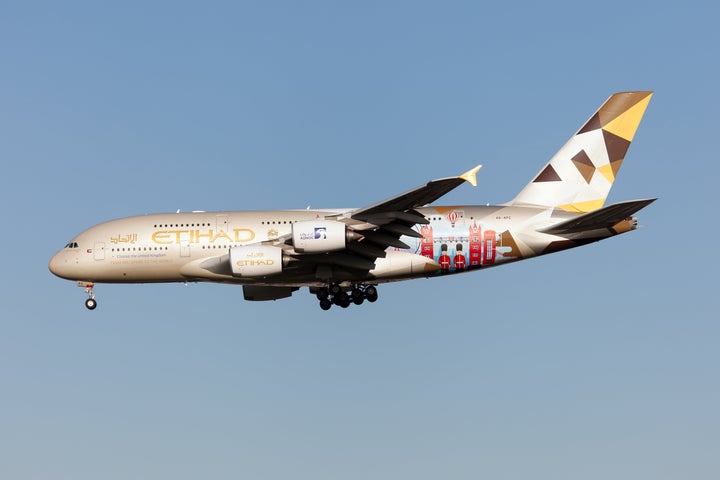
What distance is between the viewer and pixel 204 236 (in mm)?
45000

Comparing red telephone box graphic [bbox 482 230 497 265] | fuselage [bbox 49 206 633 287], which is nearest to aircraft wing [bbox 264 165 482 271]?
fuselage [bbox 49 206 633 287]

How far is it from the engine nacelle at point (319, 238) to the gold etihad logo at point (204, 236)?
3688mm

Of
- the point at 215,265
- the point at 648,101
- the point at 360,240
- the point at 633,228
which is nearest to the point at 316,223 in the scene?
the point at 360,240

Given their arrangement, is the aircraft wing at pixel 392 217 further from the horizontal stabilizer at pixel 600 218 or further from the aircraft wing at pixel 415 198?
the horizontal stabilizer at pixel 600 218

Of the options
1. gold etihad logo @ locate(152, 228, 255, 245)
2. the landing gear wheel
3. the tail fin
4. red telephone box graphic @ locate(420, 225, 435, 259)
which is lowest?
the landing gear wheel

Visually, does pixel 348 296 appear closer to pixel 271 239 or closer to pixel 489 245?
pixel 271 239

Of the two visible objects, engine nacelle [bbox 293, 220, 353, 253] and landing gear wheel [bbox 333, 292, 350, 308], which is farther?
landing gear wheel [bbox 333, 292, 350, 308]

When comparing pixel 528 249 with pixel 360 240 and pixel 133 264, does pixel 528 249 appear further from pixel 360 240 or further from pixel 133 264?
pixel 133 264

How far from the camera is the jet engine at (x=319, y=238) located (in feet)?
137

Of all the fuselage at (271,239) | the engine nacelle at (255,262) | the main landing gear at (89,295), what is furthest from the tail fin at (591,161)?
the main landing gear at (89,295)

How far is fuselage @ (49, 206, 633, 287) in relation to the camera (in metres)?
43.8

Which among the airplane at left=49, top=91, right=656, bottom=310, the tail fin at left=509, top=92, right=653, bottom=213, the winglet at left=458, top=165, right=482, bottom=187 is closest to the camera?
the winglet at left=458, top=165, right=482, bottom=187

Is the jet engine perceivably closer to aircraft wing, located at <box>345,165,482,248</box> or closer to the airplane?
the airplane

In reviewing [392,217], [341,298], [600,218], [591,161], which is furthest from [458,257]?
[591,161]
